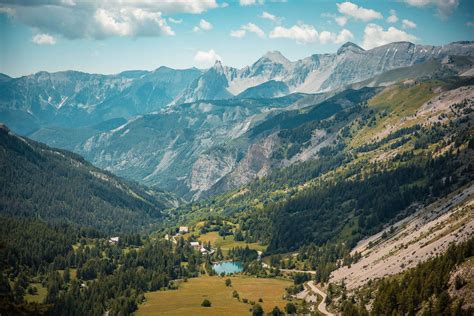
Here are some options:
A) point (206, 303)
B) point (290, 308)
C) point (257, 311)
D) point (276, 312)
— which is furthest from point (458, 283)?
point (206, 303)

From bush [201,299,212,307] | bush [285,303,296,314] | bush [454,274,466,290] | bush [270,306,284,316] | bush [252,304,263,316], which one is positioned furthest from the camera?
bush [201,299,212,307]

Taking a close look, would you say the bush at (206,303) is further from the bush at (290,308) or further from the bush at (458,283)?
the bush at (458,283)

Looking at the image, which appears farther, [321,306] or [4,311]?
[321,306]

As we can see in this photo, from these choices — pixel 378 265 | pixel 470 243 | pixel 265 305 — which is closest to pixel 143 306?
pixel 265 305

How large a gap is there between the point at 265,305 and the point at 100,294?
194 feet

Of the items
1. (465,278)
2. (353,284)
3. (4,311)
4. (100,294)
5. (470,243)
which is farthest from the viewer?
(100,294)

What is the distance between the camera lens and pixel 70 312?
178750 mm

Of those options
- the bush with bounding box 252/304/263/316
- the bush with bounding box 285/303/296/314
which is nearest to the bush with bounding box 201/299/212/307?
the bush with bounding box 252/304/263/316

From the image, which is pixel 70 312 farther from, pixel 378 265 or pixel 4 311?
pixel 4 311

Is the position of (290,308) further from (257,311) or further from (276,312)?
(257,311)

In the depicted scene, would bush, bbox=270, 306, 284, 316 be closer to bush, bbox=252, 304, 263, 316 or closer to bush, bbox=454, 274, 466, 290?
bush, bbox=252, 304, 263, 316

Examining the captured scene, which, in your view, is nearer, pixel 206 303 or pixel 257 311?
pixel 257 311

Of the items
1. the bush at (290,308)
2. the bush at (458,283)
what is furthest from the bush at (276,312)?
the bush at (458,283)

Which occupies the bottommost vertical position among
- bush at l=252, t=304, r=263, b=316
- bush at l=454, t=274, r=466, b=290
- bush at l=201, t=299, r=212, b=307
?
bush at l=201, t=299, r=212, b=307
